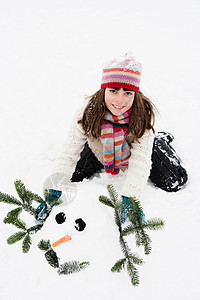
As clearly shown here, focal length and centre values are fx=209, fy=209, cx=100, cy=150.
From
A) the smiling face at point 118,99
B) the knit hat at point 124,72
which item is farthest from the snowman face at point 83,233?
the knit hat at point 124,72

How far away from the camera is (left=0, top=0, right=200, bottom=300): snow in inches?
55.0

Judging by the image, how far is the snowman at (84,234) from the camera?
53.4 inches

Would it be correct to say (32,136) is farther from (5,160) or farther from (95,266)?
(95,266)

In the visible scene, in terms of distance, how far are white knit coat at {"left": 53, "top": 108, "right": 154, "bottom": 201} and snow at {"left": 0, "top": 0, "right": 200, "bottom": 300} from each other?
228mm

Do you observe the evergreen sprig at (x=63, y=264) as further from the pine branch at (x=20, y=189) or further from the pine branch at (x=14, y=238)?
the pine branch at (x=20, y=189)

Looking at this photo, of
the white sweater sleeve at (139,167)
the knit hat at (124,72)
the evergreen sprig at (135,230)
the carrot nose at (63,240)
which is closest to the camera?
the evergreen sprig at (135,230)

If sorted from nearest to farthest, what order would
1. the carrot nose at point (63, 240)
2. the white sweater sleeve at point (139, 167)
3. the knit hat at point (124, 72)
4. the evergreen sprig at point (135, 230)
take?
the evergreen sprig at point (135, 230) < the carrot nose at point (63, 240) < the knit hat at point (124, 72) < the white sweater sleeve at point (139, 167)

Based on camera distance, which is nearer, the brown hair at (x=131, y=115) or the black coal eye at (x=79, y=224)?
the black coal eye at (x=79, y=224)

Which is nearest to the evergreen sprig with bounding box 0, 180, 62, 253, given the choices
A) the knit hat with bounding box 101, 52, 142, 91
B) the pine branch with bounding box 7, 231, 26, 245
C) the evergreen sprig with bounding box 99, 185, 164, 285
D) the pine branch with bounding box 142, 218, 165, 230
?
the pine branch with bounding box 7, 231, 26, 245

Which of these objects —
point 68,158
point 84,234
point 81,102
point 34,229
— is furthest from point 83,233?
point 81,102

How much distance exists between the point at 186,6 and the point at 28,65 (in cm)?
618

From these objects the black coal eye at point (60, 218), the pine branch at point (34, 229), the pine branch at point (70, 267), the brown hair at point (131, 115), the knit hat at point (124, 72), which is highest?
the knit hat at point (124, 72)

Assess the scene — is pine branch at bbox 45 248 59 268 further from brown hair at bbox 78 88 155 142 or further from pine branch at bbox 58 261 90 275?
brown hair at bbox 78 88 155 142

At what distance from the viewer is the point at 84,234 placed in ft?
4.57
